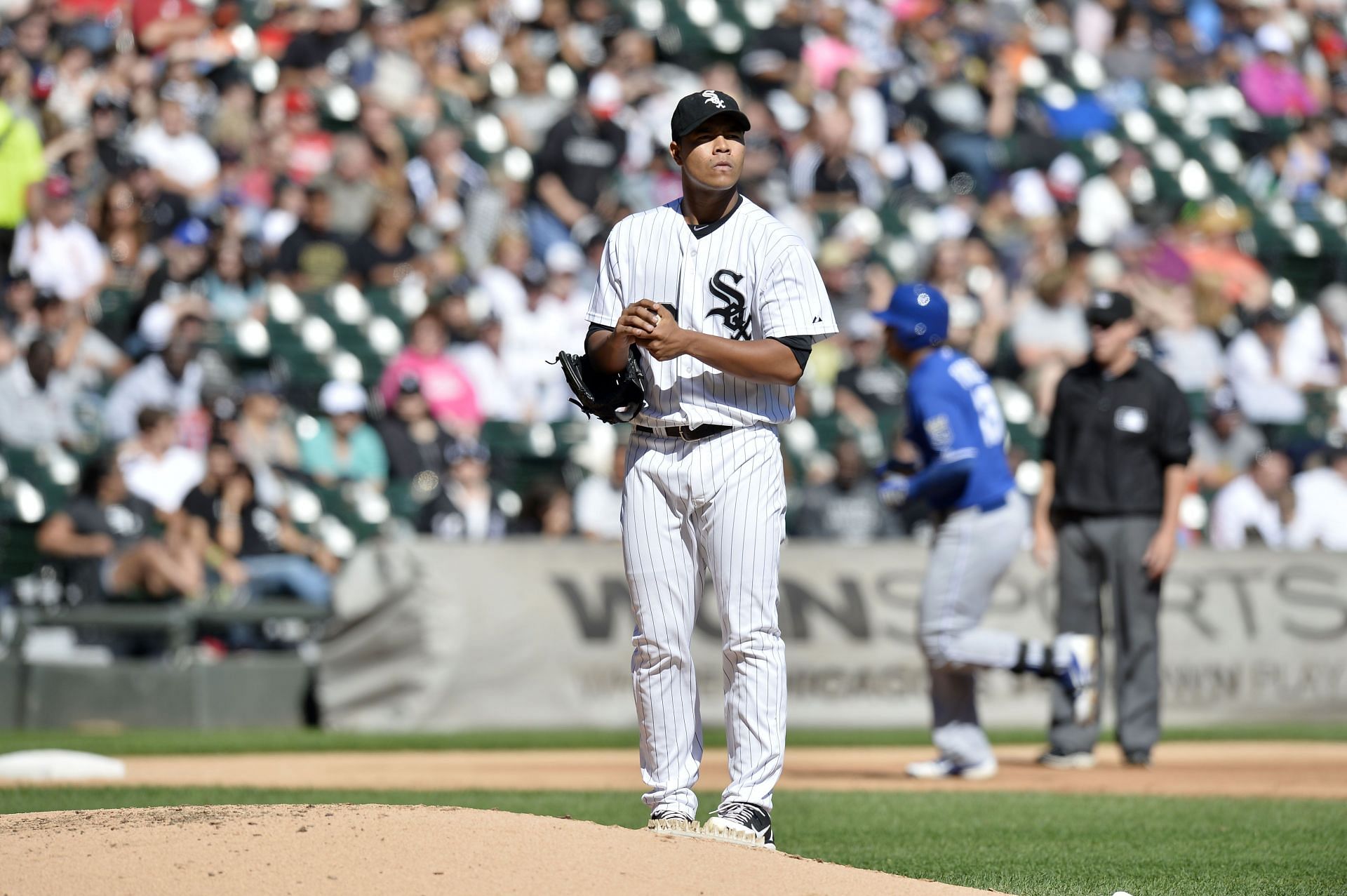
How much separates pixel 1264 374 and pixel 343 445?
9.14 m

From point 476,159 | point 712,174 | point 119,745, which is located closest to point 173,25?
point 476,159

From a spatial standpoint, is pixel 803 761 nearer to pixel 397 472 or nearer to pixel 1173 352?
pixel 397 472

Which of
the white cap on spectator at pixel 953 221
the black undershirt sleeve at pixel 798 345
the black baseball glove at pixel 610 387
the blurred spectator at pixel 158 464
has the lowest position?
the black baseball glove at pixel 610 387

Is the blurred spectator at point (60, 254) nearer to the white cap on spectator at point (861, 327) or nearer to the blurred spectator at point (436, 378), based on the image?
the blurred spectator at point (436, 378)

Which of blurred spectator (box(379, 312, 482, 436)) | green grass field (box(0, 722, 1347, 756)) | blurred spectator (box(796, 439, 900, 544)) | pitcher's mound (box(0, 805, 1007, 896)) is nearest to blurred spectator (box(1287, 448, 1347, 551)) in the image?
green grass field (box(0, 722, 1347, 756))

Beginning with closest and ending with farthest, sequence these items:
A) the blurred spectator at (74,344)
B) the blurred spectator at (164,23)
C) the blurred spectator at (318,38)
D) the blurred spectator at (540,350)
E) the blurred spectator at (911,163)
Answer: the blurred spectator at (74,344), the blurred spectator at (540,350), the blurred spectator at (164,23), the blurred spectator at (318,38), the blurred spectator at (911,163)

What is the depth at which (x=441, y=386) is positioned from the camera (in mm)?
15031

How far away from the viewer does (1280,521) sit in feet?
50.1

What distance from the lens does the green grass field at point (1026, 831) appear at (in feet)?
18.5

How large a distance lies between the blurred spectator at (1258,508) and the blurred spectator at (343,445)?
22.3ft

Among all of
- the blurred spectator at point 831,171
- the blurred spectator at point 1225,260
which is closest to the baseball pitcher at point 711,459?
the blurred spectator at point 831,171

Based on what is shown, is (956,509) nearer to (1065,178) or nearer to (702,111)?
(702,111)

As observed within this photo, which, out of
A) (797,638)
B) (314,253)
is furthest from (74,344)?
(797,638)

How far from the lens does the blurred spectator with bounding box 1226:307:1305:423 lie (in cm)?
1769
